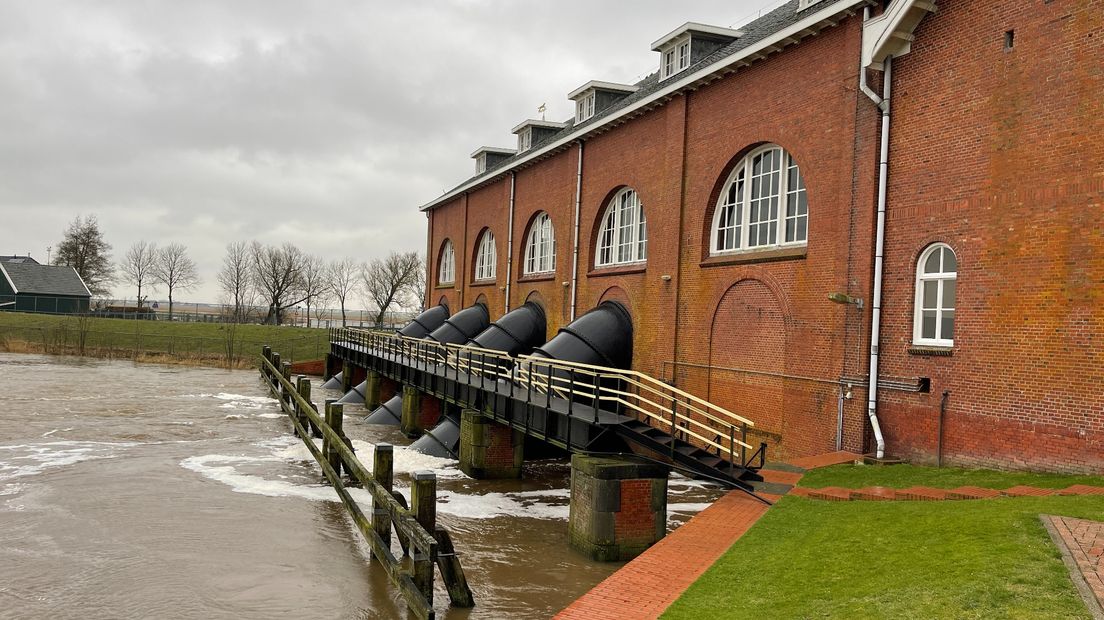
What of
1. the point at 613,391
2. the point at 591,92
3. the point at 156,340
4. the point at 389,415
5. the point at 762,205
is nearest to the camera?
the point at 613,391

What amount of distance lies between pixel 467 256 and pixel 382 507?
2486 cm

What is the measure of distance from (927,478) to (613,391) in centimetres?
451

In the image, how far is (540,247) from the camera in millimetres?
27688

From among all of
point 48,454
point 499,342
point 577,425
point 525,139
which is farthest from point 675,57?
point 48,454

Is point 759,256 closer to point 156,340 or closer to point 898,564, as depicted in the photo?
point 898,564

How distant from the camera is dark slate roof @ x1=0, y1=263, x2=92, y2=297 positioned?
6731cm

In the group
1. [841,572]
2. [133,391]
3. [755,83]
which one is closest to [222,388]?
[133,391]

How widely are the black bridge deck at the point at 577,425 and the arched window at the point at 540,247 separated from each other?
7.59 metres

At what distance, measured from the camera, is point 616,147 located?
21.7 metres

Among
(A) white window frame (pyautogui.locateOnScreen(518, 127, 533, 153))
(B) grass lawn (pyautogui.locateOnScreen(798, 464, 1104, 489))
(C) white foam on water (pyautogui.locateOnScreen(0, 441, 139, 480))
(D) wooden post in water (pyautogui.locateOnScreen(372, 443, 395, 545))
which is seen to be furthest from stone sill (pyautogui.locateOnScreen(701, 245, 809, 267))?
(A) white window frame (pyautogui.locateOnScreen(518, 127, 533, 153))

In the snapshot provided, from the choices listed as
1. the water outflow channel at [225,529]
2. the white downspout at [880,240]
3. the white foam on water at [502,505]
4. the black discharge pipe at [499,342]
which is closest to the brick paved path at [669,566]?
the water outflow channel at [225,529]

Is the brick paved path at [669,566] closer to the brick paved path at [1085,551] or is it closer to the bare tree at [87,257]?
the brick paved path at [1085,551]

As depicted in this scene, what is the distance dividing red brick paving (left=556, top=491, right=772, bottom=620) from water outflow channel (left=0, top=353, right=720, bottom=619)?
143 cm

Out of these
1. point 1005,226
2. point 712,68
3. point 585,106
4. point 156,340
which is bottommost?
point 156,340
